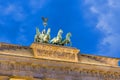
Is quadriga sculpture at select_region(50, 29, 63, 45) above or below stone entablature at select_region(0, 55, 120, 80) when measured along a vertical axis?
above

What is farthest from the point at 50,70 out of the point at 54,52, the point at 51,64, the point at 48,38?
the point at 48,38

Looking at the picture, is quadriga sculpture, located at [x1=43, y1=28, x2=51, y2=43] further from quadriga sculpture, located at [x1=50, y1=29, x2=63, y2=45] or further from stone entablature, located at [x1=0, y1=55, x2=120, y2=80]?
stone entablature, located at [x1=0, y1=55, x2=120, y2=80]

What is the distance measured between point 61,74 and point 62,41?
2959mm

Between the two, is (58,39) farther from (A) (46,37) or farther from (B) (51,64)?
(B) (51,64)

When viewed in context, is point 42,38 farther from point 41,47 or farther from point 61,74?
point 61,74

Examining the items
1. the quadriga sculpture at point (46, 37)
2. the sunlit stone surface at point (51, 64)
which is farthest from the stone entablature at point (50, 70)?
the quadriga sculpture at point (46, 37)

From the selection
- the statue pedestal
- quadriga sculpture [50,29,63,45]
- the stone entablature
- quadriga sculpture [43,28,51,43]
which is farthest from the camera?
quadriga sculpture [50,29,63,45]

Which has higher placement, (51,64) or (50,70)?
(51,64)

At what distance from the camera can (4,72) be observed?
25.1 m

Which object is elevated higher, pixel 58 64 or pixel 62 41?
pixel 62 41

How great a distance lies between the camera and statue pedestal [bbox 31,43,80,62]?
Result: 26891 millimetres

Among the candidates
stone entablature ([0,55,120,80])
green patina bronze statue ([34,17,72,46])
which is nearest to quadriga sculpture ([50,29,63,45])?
green patina bronze statue ([34,17,72,46])

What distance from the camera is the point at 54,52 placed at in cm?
2730

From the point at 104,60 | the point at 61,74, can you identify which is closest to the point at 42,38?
the point at 61,74
